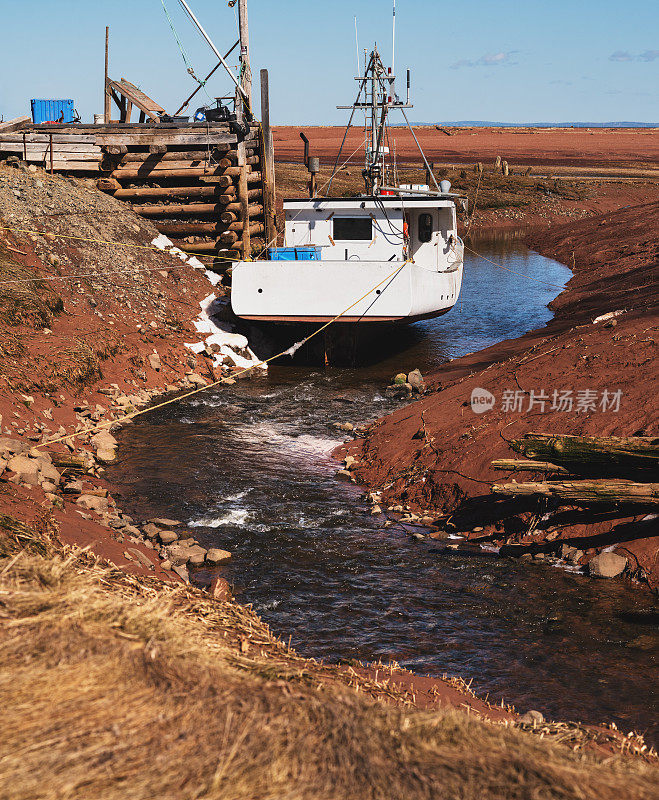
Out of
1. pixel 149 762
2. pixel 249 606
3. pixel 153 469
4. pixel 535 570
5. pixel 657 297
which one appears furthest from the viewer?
pixel 657 297

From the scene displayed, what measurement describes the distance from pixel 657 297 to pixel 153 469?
9927 millimetres

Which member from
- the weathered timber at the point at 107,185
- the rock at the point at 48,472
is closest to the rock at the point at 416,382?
the rock at the point at 48,472

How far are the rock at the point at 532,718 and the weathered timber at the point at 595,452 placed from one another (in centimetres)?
320

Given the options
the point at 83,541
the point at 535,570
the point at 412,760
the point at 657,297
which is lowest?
the point at 535,570

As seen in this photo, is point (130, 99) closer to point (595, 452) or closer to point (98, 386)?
point (98, 386)

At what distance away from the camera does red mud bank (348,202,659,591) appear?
855cm

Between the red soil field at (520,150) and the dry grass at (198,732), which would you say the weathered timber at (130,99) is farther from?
the red soil field at (520,150)

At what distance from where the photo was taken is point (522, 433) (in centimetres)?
1019

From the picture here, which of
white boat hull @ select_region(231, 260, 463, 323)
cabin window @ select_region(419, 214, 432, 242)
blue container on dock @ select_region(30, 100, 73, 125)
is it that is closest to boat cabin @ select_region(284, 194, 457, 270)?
cabin window @ select_region(419, 214, 432, 242)

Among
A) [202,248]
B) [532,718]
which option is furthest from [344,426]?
[202,248]

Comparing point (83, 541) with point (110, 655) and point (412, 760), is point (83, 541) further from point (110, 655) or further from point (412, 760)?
point (412, 760)

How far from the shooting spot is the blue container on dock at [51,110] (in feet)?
69.4

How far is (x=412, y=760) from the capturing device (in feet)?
11.2

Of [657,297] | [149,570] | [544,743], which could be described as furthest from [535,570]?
[657,297]
